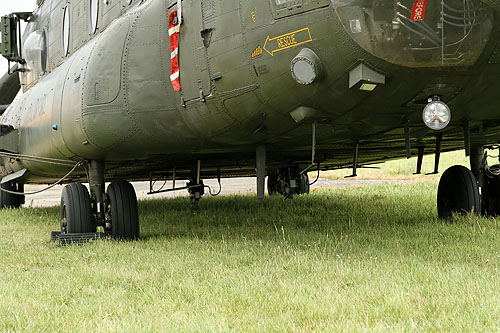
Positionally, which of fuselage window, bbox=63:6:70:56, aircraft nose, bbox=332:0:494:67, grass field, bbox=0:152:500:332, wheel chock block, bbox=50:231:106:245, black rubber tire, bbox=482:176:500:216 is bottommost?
grass field, bbox=0:152:500:332

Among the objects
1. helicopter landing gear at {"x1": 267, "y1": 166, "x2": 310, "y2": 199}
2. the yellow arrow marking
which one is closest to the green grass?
helicopter landing gear at {"x1": 267, "y1": 166, "x2": 310, "y2": 199}

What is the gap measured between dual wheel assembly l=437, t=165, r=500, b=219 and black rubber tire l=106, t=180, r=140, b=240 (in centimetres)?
388

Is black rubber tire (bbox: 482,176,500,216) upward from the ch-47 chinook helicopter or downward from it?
downward

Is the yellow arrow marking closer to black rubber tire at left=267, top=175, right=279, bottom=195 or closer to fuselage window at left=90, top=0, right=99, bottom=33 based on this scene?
fuselage window at left=90, top=0, right=99, bottom=33

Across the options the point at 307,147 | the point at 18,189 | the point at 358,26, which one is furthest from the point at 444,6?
the point at 18,189

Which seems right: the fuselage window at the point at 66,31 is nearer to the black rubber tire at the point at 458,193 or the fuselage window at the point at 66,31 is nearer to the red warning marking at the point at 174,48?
the red warning marking at the point at 174,48

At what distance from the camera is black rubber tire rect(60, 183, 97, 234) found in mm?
6570

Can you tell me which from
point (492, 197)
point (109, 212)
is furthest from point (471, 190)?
point (109, 212)

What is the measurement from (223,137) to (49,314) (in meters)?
2.80

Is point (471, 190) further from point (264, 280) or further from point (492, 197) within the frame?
point (264, 280)

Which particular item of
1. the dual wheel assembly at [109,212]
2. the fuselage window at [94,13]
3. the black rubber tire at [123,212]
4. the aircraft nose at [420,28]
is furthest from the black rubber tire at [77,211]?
the aircraft nose at [420,28]

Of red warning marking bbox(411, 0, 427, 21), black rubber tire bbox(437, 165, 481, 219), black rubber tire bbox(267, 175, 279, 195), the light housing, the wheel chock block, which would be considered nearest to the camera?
red warning marking bbox(411, 0, 427, 21)

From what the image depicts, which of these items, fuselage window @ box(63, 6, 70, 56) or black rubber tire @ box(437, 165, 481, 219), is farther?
fuselage window @ box(63, 6, 70, 56)

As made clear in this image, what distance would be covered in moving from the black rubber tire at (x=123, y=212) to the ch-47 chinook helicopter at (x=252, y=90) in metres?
0.02
